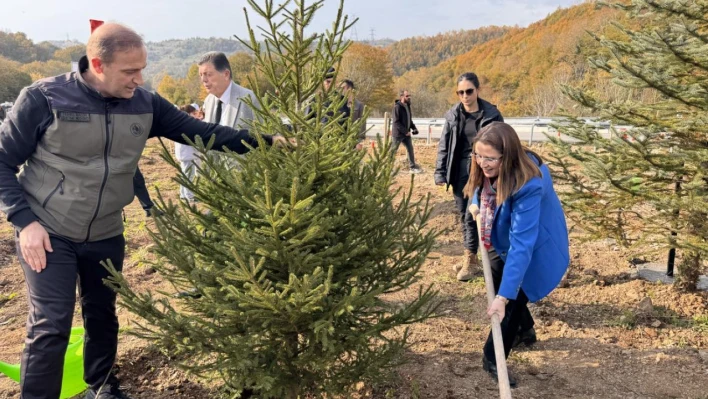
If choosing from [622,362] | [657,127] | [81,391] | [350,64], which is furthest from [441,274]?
[350,64]

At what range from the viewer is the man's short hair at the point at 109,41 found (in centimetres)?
205

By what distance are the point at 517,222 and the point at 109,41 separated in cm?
228

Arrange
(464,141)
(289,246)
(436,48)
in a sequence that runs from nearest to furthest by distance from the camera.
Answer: (289,246)
(464,141)
(436,48)

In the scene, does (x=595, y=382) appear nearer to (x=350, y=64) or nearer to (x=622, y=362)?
(x=622, y=362)

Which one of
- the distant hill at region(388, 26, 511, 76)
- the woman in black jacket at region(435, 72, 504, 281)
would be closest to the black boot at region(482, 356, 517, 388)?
the woman in black jacket at region(435, 72, 504, 281)

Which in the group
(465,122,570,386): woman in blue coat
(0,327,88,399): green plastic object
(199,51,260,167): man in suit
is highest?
(199,51,260,167): man in suit

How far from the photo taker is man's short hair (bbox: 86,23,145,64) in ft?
6.73

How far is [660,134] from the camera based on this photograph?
12.6ft

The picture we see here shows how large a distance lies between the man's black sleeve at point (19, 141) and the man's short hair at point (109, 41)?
330 mm

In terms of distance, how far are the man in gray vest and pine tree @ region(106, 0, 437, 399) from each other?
253 mm

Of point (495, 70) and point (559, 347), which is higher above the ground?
point (495, 70)

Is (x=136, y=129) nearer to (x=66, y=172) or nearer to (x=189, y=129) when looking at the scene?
(x=189, y=129)

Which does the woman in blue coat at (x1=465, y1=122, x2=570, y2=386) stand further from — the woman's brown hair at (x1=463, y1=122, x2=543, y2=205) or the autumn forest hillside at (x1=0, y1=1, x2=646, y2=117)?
the autumn forest hillside at (x1=0, y1=1, x2=646, y2=117)


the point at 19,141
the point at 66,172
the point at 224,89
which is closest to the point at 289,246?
the point at 66,172
